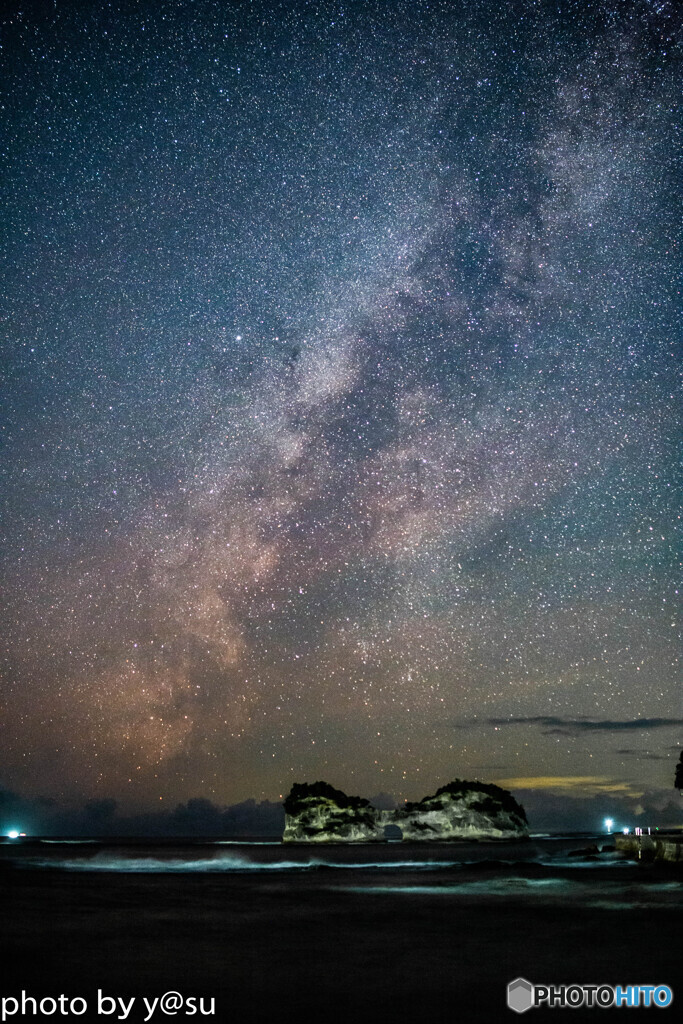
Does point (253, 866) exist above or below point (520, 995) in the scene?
below

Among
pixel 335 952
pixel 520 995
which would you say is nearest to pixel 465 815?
pixel 335 952

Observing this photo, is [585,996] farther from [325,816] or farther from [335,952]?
[325,816]

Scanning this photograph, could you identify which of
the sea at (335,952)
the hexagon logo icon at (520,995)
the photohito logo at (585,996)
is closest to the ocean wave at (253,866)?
the sea at (335,952)

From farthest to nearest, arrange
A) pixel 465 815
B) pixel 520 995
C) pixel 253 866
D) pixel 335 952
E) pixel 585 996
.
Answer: pixel 465 815 → pixel 253 866 → pixel 335 952 → pixel 520 995 → pixel 585 996

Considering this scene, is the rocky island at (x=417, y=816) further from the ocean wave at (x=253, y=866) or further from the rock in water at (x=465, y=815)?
the ocean wave at (x=253, y=866)

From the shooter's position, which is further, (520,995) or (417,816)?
(417,816)

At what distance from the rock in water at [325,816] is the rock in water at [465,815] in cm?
A: 723

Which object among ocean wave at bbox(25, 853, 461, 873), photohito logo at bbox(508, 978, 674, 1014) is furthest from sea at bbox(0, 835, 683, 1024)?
ocean wave at bbox(25, 853, 461, 873)

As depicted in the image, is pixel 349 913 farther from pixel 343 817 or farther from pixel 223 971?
pixel 343 817

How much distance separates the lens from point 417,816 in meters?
161

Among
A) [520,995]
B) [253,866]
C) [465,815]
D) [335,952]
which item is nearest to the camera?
[520,995]

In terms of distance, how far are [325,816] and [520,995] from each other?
153 m

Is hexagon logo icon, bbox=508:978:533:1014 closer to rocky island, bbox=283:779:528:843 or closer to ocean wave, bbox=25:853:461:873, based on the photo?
ocean wave, bbox=25:853:461:873

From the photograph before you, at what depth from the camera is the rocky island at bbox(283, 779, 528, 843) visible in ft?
509
